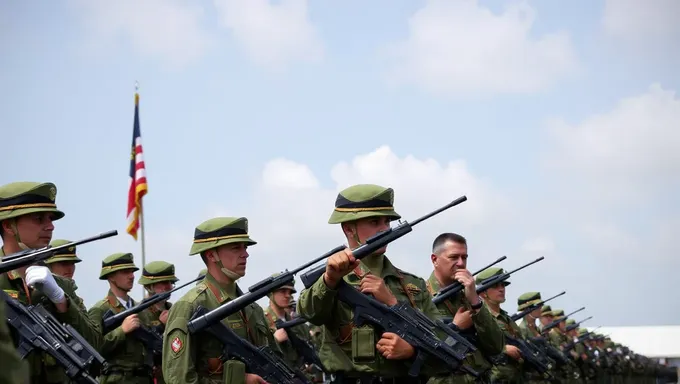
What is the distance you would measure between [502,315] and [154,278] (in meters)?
4.77

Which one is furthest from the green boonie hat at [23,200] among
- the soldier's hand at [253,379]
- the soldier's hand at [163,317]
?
the soldier's hand at [163,317]

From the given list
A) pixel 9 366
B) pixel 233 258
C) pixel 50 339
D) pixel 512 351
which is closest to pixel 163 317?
pixel 233 258

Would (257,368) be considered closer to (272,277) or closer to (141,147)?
(272,277)

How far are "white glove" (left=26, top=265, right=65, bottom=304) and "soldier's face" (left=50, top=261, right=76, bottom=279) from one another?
4303 millimetres

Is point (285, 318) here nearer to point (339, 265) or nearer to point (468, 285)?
point (468, 285)

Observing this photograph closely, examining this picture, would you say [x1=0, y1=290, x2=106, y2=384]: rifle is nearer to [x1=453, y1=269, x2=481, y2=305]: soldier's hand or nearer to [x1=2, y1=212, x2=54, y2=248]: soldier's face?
[x1=2, y1=212, x2=54, y2=248]: soldier's face

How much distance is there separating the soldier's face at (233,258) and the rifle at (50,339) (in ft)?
5.06

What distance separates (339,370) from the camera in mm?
7293

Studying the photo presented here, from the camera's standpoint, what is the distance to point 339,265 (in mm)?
6691

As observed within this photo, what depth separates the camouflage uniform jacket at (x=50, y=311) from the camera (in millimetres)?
6441

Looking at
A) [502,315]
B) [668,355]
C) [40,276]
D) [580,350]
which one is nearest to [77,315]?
[40,276]


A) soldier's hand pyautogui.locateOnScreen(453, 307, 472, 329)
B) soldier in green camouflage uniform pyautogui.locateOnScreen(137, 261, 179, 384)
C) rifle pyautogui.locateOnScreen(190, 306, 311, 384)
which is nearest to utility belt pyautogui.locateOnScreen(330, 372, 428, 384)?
rifle pyautogui.locateOnScreen(190, 306, 311, 384)

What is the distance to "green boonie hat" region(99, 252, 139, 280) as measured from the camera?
39.7 feet

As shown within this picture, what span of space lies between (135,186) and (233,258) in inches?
546
